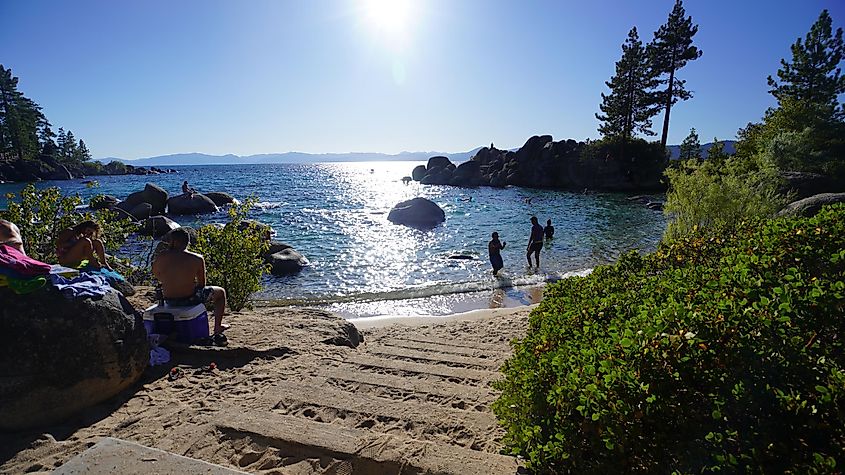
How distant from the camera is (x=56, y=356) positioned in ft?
11.4

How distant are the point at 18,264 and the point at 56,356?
829mm

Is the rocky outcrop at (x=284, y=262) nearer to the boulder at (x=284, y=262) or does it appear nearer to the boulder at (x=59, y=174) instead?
the boulder at (x=284, y=262)

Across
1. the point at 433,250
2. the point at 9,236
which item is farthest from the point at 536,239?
the point at 9,236

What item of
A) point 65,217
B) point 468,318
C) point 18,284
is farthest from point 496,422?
point 65,217

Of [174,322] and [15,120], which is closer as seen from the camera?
[174,322]

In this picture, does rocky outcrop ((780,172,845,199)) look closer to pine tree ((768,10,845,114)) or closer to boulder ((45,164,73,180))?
pine tree ((768,10,845,114))

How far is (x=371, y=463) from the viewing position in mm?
2857

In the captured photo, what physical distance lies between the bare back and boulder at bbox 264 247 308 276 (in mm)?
8883

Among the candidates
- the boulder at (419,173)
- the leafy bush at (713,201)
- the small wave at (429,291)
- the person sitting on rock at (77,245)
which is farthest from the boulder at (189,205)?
the boulder at (419,173)

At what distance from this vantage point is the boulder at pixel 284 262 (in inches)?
556

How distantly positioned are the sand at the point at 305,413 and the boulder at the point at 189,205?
26.2 m

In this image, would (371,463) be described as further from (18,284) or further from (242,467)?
(18,284)

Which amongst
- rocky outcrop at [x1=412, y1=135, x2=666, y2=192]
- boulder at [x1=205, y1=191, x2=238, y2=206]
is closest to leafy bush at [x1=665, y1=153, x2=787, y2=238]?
rocky outcrop at [x1=412, y1=135, x2=666, y2=192]

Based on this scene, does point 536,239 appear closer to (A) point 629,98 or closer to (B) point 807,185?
(B) point 807,185
